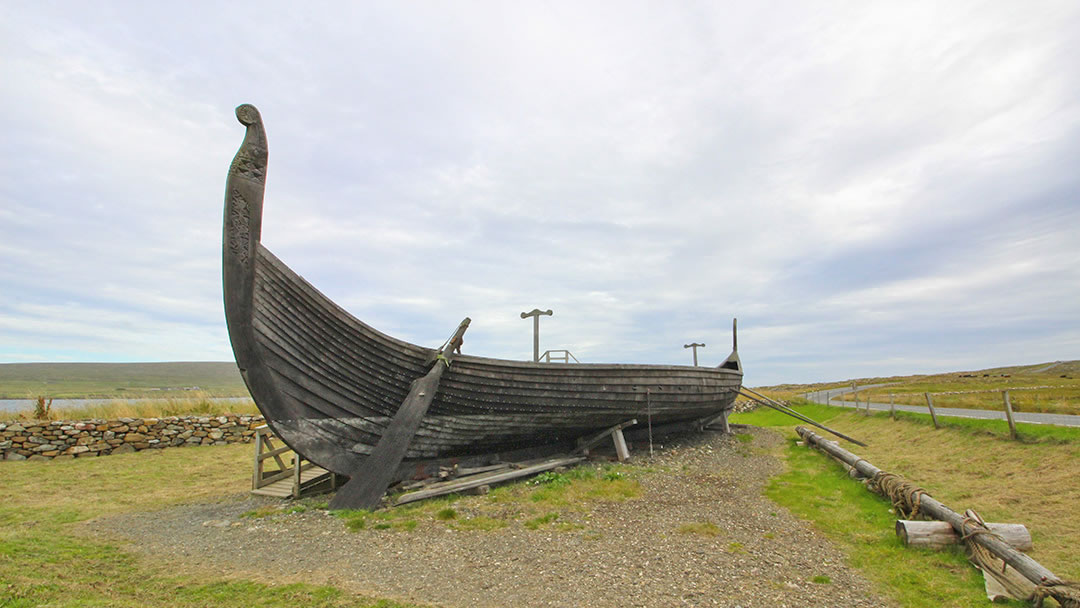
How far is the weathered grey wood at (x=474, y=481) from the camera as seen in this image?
7.55 m

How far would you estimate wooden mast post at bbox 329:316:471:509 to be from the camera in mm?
7258

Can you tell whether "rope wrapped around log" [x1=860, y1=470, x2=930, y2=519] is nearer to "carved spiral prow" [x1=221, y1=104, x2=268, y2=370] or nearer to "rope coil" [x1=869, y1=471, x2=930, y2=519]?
"rope coil" [x1=869, y1=471, x2=930, y2=519]

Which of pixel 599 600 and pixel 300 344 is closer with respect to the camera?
pixel 599 600

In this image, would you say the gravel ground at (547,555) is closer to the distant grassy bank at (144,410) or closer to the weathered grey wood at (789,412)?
the weathered grey wood at (789,412)

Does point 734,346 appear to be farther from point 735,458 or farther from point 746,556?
point 746,556

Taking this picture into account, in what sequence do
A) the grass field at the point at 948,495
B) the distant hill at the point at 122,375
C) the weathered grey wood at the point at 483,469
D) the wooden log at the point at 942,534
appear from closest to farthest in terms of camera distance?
the grass field at the point at 948,495 < the wooden log at the point at 942,534 < the weathered grey wood at the point at 483,469 < the distant hill at the point at 122,375

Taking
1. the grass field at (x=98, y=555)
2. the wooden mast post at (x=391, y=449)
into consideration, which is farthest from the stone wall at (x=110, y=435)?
the wooden mast post at (x=391, y=449)

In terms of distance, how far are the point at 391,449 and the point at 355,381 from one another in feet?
3.50

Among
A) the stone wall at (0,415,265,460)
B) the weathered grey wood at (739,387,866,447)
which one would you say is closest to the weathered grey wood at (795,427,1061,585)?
the weathered grey wood at (739,387,866,447)

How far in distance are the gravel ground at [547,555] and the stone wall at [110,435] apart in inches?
298

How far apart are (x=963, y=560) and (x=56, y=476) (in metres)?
14.7

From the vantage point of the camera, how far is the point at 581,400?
32.2 feet

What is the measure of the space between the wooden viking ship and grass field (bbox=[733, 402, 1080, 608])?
4.21 metres

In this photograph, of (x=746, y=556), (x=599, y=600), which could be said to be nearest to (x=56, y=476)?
(x=599, y=600)
